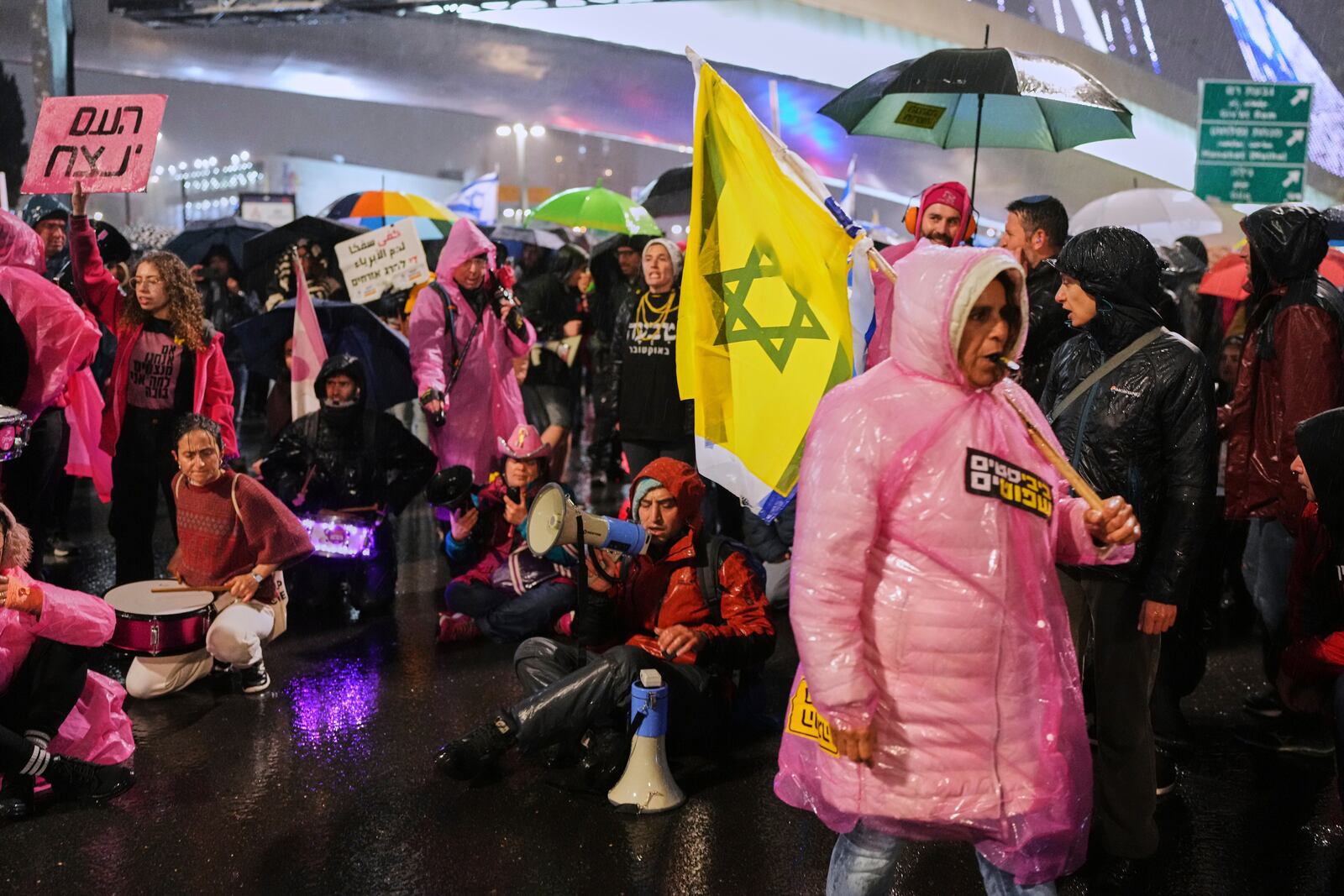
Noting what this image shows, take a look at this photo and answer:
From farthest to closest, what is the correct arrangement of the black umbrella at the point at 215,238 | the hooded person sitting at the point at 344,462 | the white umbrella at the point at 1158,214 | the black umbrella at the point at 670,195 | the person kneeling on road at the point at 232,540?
the black umbrella at the point at 670,195, the black umbrella at the point at 215,238, the white umbrella at the point at 1158,214, the hooded person sitting at the point at 344,462, the person kneeling on road at the point at 232,540

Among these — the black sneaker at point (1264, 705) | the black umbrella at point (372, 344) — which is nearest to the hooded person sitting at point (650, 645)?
the black sneaker at point (1264, 705)

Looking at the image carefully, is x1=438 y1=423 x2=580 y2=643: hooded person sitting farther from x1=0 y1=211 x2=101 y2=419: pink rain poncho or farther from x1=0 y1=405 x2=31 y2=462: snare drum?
x1=0 y1=405 x2=31 y2=462: snare drum

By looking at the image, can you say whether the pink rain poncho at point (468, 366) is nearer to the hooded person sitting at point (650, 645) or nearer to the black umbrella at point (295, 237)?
the hooded person sitting at point (650, 645)

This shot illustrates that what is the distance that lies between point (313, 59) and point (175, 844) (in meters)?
21.4

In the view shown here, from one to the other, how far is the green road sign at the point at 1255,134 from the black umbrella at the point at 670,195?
5957 millimetres

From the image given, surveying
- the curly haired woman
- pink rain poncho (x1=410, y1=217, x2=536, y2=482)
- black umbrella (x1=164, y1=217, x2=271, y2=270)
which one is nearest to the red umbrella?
pink rain poncho (x1=410, y1=217, x2=536, y2=482)

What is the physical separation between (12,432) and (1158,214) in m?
11.3

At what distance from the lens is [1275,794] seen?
15.8 feet

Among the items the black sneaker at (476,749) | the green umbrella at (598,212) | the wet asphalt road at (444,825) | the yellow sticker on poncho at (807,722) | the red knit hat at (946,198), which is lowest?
the wet asphalt road at (444,825)

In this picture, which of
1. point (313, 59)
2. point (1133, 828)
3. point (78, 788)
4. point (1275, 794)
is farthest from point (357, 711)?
point (313, 59)

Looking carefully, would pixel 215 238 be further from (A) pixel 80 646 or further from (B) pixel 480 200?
(A) pixel 80 646

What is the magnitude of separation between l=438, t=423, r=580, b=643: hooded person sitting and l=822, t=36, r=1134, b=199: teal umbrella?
94.5 inches

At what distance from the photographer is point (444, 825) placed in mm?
4328

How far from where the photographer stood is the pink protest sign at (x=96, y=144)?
21.1ft
